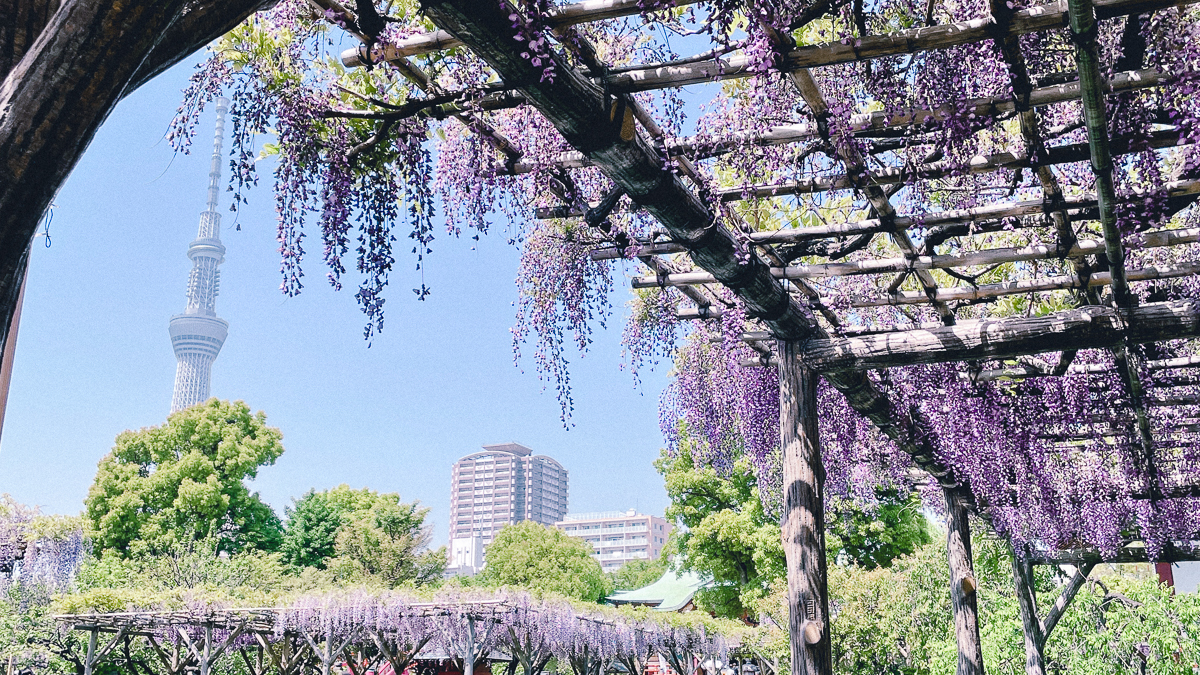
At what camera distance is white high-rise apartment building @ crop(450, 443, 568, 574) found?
146 m

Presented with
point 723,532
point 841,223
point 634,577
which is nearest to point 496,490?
point 634,577

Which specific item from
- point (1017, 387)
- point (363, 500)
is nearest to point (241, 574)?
point (363, 500)

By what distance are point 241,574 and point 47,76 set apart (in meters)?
19.8

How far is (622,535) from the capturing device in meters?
115

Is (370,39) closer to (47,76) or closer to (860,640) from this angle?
(47,76)

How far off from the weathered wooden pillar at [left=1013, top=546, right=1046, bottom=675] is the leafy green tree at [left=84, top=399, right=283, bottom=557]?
57.7 ft

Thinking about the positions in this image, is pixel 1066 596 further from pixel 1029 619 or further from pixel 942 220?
pixel 942 220

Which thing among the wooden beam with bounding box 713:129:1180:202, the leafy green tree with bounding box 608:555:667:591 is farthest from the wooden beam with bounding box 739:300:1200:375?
the leafy green tree with bounding box 608:555:667:591

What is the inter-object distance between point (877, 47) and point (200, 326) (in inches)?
5312

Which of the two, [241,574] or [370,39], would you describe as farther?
[241,574]

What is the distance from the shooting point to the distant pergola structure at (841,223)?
2.37 m

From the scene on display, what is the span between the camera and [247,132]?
→ 2.78 m

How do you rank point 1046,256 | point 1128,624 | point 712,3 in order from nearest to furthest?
1. point 712,3
2. point 1046,256
3. point 1128,624

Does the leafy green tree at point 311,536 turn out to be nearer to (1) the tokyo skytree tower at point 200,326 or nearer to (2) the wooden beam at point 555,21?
(2) the wooden beam at point 555,21
